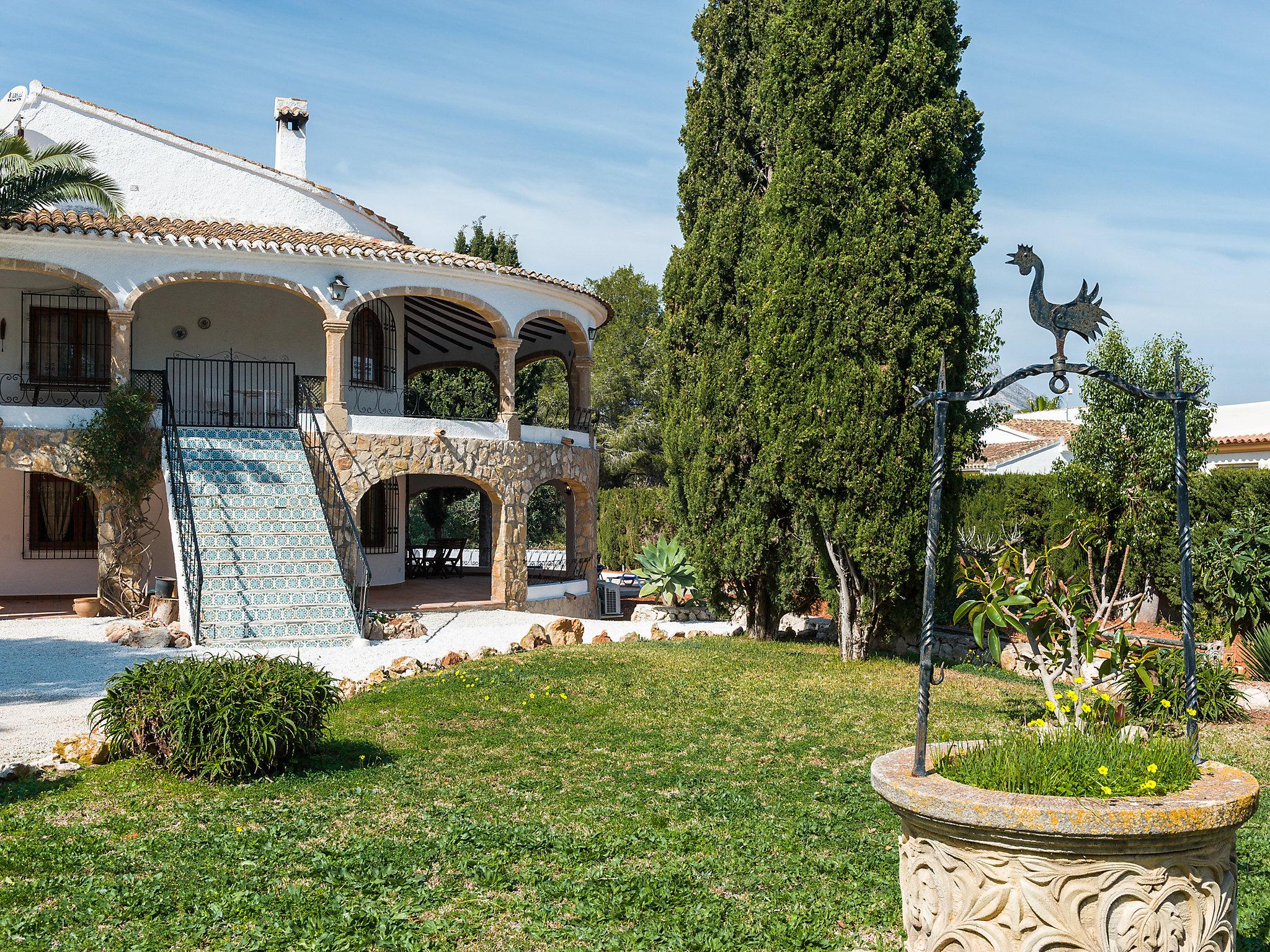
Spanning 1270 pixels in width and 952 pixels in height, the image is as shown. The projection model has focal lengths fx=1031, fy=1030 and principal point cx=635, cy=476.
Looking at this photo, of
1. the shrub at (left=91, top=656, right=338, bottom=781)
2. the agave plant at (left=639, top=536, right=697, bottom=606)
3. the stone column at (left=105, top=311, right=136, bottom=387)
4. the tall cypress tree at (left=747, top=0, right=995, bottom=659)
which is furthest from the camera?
the agave plant at (left=639, top=536, right=697, bottom=606)

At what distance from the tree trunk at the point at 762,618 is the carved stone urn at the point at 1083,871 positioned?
10689mm

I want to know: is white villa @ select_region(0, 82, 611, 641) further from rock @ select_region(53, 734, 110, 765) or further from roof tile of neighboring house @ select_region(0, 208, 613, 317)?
rock @ select_region(53, 734, 110, 765)

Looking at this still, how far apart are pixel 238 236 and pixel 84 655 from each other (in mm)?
7259

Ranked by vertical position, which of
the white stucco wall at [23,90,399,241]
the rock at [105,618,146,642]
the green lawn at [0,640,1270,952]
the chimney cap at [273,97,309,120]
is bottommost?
the green lawn at [0,640,1270,952]

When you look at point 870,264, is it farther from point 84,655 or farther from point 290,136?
point 290,136

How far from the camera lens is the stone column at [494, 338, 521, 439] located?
1820 centimetres

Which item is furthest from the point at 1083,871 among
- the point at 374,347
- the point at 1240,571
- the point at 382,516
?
the point at 382,516

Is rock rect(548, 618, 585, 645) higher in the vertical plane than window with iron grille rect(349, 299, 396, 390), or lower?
lower

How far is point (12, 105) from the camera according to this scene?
18.3 metres

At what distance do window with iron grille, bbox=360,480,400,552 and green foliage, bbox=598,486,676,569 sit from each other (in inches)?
406

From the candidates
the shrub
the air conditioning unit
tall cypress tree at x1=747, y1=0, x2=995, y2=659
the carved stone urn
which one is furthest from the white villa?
the carved stone urn

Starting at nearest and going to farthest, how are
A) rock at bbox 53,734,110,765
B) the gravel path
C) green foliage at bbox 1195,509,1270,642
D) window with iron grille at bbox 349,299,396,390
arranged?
1. rock at bbox 53,734,110,765
2. the gravel path
3. green foliage at bbox 1195,509,1270,642
4. window with iron grille at bbox 349,299,396,390

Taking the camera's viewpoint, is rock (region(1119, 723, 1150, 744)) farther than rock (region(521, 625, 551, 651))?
No

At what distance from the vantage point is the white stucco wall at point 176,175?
18.6m
